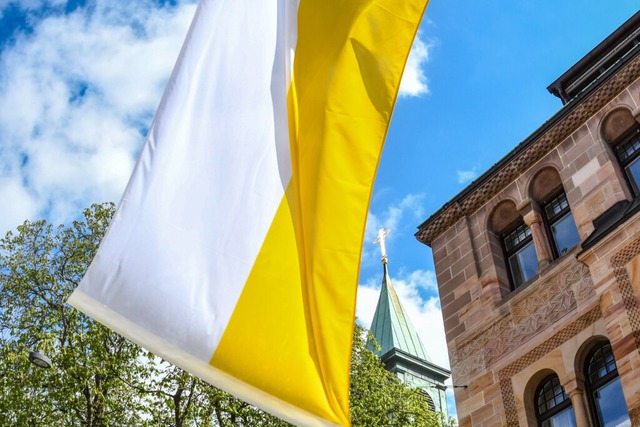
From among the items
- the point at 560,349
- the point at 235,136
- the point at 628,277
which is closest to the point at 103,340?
the point at 560,349

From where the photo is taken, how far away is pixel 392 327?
57.9m

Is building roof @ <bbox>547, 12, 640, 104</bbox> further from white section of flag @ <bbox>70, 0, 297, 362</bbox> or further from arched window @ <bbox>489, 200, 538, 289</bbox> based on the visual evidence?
white section of flag @ <bbox>70, 0, 297, 362</bbox>

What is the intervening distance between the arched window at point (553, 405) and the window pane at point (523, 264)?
261cm

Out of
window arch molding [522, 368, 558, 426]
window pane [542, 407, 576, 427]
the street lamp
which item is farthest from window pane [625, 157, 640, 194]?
the street lamp

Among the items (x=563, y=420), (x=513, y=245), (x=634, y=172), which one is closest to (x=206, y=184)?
(x=563, y=420)

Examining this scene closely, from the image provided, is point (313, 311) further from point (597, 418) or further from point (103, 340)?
point (103, 340)

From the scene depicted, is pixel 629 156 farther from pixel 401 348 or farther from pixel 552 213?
pixel 401 348

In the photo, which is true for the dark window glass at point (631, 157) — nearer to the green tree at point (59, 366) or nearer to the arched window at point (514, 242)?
the arched window at point (514, 242)

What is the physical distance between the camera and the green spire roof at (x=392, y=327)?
5697cm

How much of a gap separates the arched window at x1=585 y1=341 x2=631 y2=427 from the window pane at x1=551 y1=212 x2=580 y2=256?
103 inches

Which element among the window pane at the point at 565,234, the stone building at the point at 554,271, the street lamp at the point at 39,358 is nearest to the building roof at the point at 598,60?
the stone building at the point at 554,271

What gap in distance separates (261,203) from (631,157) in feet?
37.6

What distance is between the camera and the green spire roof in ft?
187

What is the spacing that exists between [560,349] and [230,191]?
31.5 feet
